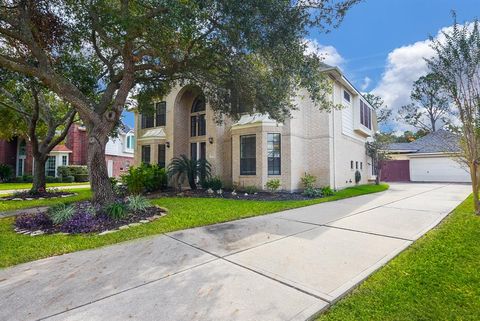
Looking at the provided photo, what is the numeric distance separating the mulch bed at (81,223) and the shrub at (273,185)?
21.6 feet

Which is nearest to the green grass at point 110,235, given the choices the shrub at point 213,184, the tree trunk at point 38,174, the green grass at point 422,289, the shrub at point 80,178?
the shrub at point 213,184

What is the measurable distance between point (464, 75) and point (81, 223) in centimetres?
1089

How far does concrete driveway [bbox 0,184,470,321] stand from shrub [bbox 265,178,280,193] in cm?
637

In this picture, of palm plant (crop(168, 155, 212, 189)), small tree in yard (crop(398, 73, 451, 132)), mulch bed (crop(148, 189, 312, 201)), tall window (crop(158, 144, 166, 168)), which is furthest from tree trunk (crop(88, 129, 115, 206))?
small tree in yard (crop(398, 73, 451, 132))

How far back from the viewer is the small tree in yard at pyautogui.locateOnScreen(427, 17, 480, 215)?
22.5 feet

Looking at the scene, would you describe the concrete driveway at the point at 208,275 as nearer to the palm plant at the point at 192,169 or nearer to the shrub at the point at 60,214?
the shrub at the point at 60,214

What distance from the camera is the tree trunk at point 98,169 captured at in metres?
7.37

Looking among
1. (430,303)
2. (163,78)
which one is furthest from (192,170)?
(430,303)

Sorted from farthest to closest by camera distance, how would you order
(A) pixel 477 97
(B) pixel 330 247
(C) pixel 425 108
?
(C) pixel 425 108, (A) pixel 477 97, (B) pixel 330 247

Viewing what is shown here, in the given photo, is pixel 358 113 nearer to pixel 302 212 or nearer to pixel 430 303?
pixel 302 212

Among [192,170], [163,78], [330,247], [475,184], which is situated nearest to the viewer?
[330,247]

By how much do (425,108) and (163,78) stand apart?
123 ft

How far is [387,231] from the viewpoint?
5.72 m

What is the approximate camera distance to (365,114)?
19.8 m
